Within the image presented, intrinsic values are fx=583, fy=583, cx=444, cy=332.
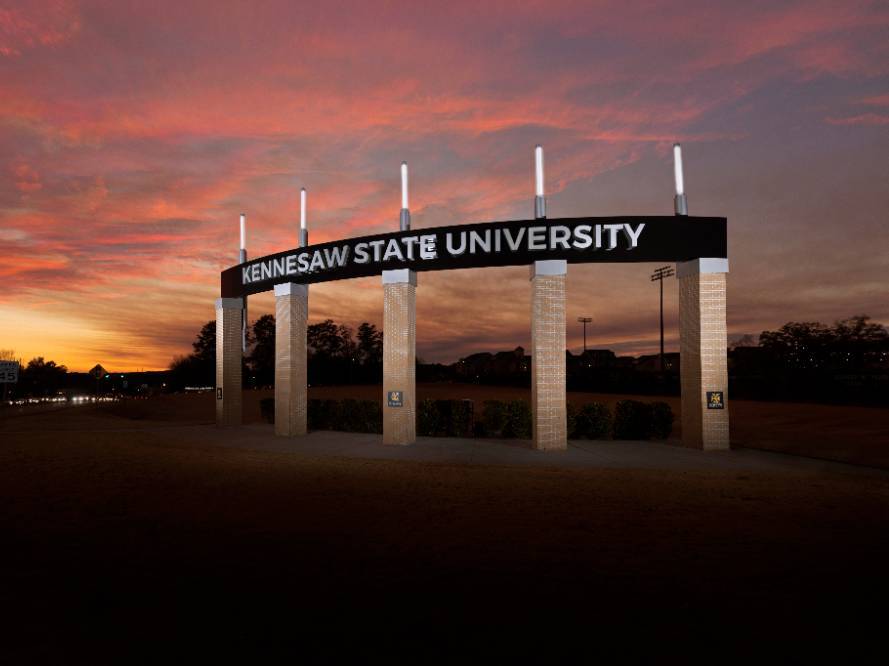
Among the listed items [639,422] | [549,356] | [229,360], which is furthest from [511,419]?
[229,360]

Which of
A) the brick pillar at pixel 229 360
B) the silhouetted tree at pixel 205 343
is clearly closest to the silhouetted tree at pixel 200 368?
the silhouetted tree at pixel 205 343

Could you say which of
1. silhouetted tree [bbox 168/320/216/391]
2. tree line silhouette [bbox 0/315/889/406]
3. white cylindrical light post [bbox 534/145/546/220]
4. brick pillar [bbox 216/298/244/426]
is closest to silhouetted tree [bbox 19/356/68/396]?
tree line silhouette [bbox 0/315/889/406]

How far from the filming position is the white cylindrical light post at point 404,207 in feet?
55.9

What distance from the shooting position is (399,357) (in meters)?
16.6

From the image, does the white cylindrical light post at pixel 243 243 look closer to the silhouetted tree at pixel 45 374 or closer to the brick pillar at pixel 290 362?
the brick pillar at pixel 290 362

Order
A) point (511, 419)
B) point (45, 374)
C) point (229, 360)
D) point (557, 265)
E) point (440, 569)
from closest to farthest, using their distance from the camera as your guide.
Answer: point (440, 569) → point (557, 265) → point (511, 419) → point (229, 360) → point (45, 374)

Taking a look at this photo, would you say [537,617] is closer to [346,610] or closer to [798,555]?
[346,610]

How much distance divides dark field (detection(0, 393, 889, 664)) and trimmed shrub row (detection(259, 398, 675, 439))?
6.28m

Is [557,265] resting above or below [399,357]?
above

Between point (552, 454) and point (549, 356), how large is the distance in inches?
98.2

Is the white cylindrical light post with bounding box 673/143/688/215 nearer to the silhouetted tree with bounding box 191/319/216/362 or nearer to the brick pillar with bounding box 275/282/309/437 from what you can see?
the brick pillar with bounding box 275/282/309/437

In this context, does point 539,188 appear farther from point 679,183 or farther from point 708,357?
point 708,357

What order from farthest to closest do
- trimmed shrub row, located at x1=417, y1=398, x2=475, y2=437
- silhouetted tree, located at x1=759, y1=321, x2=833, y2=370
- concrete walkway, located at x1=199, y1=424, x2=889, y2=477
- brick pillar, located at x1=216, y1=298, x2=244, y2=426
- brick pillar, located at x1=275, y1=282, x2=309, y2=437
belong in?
silhouetted tree, located at x1=759, y1=321, x2=833, y2=370, brick pillar, located at x1=216, y1=298, x2=244, y2=426, brick pillar, located at x1=275, y1=282, x2=309, y2=437, trimmed shrub row, located at x1=417, y1=398, x2=475, y2=437, concrete walkway, located at x1=199, y1=424, x2=889, y2=477

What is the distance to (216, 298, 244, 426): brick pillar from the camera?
70.4 ft
